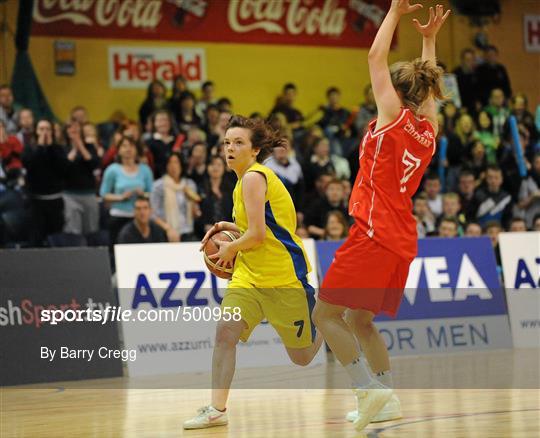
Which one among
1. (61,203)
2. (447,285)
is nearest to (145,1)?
(61,203)

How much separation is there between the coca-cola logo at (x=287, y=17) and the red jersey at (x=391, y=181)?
526 inches

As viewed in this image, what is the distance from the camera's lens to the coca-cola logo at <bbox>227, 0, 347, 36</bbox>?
1947 cm

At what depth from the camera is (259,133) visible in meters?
7.05

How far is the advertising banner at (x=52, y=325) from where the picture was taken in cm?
980

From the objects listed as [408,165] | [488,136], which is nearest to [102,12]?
[488,136]

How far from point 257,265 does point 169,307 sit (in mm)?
3824

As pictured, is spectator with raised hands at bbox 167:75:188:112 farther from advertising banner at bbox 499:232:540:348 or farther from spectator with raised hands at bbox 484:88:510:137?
advertising banner at bbox 499:232:540:348

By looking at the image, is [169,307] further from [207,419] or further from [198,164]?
[207,419]

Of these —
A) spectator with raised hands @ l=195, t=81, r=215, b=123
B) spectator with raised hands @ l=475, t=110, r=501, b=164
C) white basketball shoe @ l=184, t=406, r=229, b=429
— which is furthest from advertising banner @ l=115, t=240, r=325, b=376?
spectator with raised hands @ l=475, t=110, r=501, b=164

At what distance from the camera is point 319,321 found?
6523 mm

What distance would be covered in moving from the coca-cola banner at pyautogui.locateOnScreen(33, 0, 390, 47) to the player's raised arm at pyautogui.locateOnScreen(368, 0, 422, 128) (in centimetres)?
1222

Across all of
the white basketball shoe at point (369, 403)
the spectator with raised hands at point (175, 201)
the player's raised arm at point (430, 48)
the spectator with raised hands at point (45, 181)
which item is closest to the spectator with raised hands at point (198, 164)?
the spectator with raised hands at point (175, 201)

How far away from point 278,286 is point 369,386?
0.89 meters

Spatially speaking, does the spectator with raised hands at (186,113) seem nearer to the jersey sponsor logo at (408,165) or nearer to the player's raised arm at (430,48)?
the player's raised arm at (430,48)
